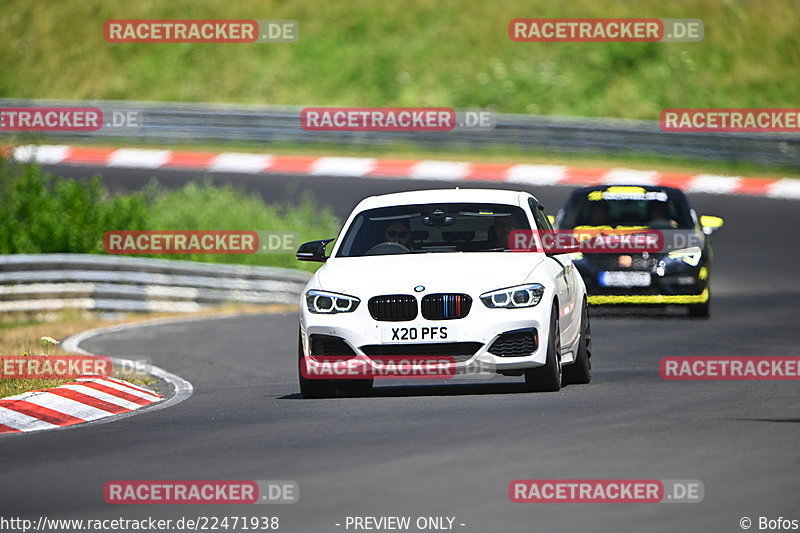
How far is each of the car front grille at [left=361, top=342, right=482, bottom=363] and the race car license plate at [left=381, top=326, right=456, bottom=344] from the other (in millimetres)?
36

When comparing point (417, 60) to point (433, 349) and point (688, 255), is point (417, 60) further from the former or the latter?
point (433, 349)

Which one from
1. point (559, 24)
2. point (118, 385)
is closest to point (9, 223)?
point (118, 385)

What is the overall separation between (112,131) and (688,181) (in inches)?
519

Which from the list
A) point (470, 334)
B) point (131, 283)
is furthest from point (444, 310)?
point (131, 283)

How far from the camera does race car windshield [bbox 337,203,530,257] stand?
42.7 feet

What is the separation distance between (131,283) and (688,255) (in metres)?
8.12

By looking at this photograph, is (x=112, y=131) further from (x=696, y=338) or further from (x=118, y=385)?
(x=118, y=385)
